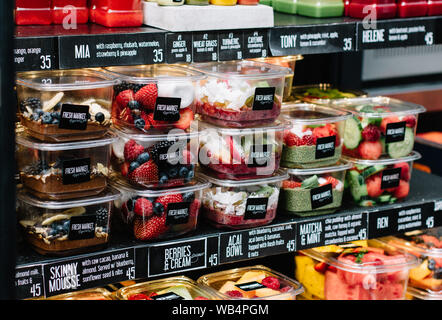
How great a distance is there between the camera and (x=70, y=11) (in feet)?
6.23

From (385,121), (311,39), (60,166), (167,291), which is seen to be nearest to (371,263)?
(385,121)

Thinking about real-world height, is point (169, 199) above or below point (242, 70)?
below

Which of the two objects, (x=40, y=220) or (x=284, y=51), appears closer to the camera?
(x=40, y=220)

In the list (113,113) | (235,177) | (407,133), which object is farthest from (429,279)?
(113,113)

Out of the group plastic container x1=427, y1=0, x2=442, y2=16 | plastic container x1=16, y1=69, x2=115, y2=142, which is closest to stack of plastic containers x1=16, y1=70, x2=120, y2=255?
plastic container x1=16, y1=69, x2=115, y2=142

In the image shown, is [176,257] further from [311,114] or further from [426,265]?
[426,265]

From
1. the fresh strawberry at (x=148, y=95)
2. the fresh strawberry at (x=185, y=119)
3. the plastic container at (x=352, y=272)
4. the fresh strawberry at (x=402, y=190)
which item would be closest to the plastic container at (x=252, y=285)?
the plastic container at (x=352, y=272)

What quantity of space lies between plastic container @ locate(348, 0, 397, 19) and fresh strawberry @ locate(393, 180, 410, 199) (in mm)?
572

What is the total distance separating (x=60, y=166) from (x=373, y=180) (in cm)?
107

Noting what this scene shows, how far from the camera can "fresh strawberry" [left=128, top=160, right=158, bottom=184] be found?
6.19ft

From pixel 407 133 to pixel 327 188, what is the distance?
1.25 feet

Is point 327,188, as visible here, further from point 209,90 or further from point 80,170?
point 80,170

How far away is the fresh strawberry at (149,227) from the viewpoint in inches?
74.7

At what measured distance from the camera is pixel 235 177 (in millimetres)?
2021
